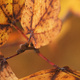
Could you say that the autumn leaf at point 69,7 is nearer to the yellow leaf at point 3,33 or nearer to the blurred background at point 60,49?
the blurred background at point 60,49

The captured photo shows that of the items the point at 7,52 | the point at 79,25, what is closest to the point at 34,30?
the point at 7,52

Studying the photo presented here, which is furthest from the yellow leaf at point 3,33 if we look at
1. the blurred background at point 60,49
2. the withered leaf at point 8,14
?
the blurred background at point 60,49

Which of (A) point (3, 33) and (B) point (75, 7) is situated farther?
(B) point (75, 7)

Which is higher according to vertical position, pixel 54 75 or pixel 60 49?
pixel 54 75

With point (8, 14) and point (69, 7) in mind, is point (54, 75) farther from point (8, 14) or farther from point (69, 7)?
point (69, 7)

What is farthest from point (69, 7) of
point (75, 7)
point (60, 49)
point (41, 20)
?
point (41, 20)

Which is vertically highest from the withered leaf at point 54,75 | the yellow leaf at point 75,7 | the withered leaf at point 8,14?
the withered leaf at point 8,14

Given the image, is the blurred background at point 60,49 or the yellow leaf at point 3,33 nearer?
the yellow leaf at point 3,33
